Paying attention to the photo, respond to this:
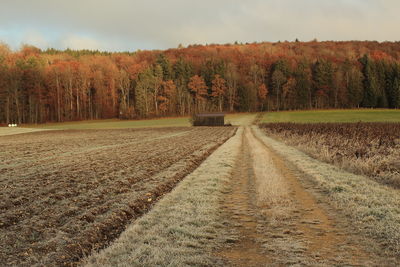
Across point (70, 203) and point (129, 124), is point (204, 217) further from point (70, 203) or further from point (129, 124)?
point (129, 124)

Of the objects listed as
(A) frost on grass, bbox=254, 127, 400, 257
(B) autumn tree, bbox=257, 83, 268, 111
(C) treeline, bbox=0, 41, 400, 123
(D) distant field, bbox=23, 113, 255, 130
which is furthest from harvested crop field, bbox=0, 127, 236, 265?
(B) autumn tree, bbox=257, 83, 268, 111

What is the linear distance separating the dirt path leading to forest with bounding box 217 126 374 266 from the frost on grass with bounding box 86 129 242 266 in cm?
41

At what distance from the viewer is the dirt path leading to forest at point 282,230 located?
5.10 metres

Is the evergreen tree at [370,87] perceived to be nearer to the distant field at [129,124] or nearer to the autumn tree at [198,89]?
the distant field at [129,124]

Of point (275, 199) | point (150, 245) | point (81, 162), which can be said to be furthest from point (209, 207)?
point (81, 162)

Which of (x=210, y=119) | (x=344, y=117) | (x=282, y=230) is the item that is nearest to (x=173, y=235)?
(x=282, y=230)

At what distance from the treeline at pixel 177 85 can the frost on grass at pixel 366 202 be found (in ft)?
245

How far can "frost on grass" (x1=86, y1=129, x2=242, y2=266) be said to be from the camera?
Answer: 5066 millimetres

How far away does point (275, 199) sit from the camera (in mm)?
8609

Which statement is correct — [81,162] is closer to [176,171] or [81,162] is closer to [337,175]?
[176,171]

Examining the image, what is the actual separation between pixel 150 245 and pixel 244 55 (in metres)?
108

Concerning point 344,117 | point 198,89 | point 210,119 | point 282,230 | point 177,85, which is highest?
point 177,85

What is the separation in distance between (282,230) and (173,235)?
2.19m

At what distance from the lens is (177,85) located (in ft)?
294
